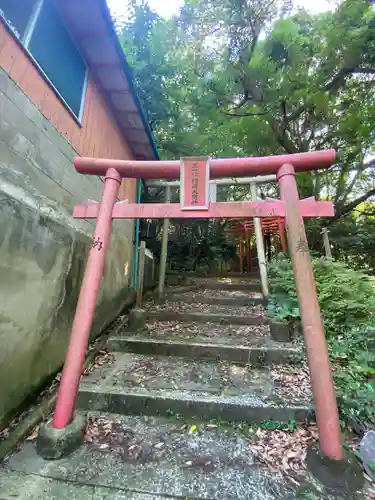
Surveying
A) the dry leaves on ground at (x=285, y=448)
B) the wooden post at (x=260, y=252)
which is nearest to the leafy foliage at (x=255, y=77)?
the wooden post at (x=260, y=252)

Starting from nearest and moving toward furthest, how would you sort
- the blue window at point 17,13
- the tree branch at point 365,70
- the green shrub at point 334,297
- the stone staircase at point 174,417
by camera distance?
the stone staircase at point 174,417, the blue window at point 17,13, the green shrub at point 334,297, the tree branch at point 365,70

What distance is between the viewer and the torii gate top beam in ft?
9.43

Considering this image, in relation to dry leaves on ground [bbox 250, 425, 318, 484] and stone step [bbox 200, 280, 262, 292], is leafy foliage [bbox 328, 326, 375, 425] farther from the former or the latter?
stone step [bbox 200, 280, 262, 292]

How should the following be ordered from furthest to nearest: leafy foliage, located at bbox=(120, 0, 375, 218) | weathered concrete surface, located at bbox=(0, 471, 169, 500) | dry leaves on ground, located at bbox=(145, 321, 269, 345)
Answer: leafy foliage, located at bbox=(120, 0, 375, 218) → dry leaves on ground, located at bbox=(145, 321, 269, 345) → weathered concrete surface, located at bbox=(0, 471, 169, 500)

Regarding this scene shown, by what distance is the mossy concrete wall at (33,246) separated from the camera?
7.63ft

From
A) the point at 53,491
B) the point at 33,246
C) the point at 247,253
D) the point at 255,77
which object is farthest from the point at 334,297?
the point at 255,77

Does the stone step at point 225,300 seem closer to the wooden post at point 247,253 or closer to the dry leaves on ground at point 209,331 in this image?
the dry leaves on ground at point 209,331

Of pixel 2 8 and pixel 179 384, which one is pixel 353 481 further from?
pixel 2 8

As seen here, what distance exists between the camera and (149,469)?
2.03 meters

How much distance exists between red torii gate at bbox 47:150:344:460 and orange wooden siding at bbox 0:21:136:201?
763 mm

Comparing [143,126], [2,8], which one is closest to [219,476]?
[2,8]

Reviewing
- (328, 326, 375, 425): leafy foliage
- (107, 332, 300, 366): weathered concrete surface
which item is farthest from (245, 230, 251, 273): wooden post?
(328, 326, 375, 425): leafy foliage

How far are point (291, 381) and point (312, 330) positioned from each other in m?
1.06

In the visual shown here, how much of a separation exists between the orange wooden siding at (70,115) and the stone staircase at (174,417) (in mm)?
2873
